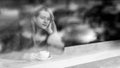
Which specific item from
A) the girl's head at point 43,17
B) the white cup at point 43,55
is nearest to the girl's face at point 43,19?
the girl's head at point 43,17

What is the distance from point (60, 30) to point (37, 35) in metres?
0.18

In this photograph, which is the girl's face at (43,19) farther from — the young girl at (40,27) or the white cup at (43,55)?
the white cup at (43,55)

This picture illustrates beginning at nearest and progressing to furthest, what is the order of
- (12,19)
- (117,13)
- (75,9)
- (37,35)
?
(12,19) → (37,35) → (75,9) → (117,13)

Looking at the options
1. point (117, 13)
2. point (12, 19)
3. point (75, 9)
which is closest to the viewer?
point (12, 19)

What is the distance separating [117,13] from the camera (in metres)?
1.37

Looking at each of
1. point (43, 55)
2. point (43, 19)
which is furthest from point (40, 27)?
point (43, 55)

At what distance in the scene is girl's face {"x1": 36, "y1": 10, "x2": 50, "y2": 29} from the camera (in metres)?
1.07

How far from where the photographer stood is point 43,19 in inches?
42.7

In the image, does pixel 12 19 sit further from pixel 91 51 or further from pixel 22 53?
pixel 91 51

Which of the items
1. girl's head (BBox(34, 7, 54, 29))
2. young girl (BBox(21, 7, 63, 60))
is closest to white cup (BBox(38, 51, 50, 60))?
young girl (BBox(21, 7, 63, 60))

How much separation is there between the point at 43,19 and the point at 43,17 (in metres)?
0.01

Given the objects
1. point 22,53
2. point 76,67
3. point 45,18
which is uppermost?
point 45,18

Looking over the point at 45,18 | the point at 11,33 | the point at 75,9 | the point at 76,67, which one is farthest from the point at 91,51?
the point at 11,33

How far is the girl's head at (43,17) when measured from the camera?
1060 millimetres
